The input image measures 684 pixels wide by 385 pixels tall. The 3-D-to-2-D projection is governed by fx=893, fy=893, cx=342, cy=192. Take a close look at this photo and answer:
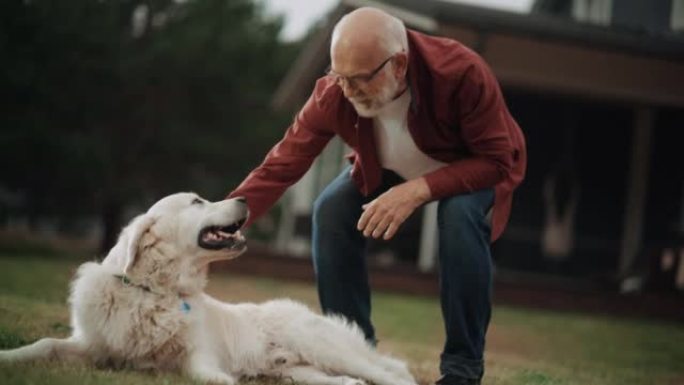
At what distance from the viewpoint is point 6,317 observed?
5035mm

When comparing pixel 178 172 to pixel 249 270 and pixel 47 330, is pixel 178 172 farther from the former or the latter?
pixel 47 330

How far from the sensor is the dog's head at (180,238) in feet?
12.7

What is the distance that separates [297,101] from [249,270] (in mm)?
5517

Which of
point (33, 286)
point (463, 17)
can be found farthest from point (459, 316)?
point (463, 17)

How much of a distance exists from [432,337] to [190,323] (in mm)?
4098

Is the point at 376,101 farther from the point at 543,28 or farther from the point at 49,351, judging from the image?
the point at 543,28

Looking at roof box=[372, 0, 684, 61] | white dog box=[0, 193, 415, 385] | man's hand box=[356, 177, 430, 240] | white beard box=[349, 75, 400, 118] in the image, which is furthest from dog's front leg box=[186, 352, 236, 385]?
roof box=[372, 0, 684, 61]

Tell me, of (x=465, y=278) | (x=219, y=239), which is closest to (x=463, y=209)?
(x=465, y=278)

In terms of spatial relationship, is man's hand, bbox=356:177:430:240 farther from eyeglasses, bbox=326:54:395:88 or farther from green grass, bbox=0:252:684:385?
green grass, bbox=0:252:684:385

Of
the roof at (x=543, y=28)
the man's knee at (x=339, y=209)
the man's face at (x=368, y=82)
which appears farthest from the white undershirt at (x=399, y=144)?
the roof at (x=543, y=28)

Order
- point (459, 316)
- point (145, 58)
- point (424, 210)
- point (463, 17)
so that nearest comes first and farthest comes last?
point (459, 316) < point (463, 17) < point (424, 210) < point (145, 58)

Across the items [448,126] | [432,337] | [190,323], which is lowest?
[432,337]

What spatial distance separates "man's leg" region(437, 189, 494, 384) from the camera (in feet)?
12.3

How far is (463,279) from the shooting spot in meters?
3.74
